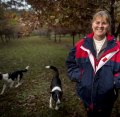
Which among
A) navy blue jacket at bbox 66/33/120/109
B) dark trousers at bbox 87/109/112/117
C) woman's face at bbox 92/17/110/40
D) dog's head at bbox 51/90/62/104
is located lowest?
dog's head at bbox 51/90/62/104

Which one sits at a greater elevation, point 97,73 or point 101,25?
point 101,25

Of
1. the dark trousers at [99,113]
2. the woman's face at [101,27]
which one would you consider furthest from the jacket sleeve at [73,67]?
the dark trousers at [99,113]

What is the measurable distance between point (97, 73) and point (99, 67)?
9cm

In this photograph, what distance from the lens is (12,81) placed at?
30.2ft

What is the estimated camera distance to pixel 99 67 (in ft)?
11.2

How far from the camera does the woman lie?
11.1 ft

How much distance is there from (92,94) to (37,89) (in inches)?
238

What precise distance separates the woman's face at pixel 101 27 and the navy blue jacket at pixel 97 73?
0.37 feet

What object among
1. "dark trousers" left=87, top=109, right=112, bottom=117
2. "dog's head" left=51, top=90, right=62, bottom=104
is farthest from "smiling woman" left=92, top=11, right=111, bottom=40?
"dog's head" left=51, top=90, right=62, bottom=104

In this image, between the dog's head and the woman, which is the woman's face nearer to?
the woman

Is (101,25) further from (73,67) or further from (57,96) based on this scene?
(57,96)

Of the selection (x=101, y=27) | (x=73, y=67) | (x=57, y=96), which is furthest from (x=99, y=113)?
(x=57, y=96)

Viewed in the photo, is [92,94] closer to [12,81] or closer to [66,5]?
[12,81]

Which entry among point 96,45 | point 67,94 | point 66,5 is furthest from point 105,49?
point 66,5
